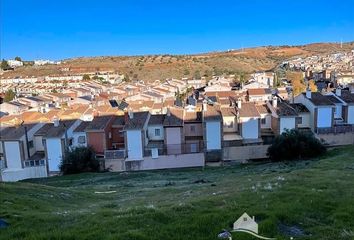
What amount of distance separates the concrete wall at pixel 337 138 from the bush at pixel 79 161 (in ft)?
81.3

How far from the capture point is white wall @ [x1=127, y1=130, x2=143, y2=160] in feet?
126

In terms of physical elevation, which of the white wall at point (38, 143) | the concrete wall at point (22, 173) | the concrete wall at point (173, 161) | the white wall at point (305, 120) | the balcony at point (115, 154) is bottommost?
the concrete wall at point (22, 173)

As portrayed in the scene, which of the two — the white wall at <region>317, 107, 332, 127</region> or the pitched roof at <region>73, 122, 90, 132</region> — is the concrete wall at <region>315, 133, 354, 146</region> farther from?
the pitched roof at <region>73, 122, 90, 132</region>

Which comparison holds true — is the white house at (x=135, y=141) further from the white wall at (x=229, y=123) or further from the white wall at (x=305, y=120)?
the white wall at (x=305, y=120)

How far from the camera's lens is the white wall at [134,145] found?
126ft

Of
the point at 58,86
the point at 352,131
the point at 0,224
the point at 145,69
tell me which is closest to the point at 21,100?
the point at 58,86

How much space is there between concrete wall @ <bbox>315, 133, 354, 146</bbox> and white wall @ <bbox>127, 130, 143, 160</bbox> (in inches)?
788

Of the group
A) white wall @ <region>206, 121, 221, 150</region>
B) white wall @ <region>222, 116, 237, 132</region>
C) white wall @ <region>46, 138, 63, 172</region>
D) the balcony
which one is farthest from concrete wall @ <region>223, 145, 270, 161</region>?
white wall @ <region>46, 138, 63, 172</region>

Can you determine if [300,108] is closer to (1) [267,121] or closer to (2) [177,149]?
(1) [267,121]

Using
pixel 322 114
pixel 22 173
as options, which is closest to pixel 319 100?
pixel 322 114

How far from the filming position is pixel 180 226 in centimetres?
894

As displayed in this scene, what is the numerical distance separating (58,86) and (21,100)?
5107 cm

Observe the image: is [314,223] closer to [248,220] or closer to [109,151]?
[248,220]

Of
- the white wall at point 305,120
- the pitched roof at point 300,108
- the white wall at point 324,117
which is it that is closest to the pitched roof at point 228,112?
the pitched roof at point 300,108
